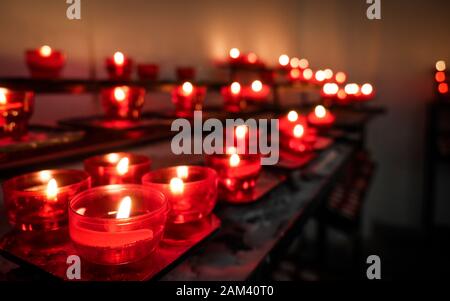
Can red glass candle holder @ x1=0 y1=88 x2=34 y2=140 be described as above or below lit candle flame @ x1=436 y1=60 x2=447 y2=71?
below

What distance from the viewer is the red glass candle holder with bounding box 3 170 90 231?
71 centimetres

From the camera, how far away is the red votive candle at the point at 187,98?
1307 millimetres

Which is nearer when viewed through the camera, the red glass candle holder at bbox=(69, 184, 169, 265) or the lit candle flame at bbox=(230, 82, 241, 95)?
the red glass candle holder at bbox=(69, 184, 169, 265)

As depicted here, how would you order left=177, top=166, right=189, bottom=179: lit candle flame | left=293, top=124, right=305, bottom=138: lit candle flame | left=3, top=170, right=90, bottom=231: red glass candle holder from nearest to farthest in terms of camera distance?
left=3, top=170, right=90, bottom=231: red glass candle holder → left=177, top=166, right=189, bottom=179: lit candle flame → left=293, top=124, right=305, bottom=138: lit candle flame

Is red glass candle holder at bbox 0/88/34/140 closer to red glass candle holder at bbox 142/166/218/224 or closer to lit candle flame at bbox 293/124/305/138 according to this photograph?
red glass candle holder at bbox 142/166/218/224

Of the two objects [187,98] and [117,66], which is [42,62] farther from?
[187,98]

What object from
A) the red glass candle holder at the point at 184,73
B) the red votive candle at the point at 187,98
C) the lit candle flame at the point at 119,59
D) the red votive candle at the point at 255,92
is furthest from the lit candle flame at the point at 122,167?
the red votive candle at the point at 255,92

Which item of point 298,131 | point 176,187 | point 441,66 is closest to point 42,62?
point 176,187

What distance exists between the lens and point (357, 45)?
15.6ft

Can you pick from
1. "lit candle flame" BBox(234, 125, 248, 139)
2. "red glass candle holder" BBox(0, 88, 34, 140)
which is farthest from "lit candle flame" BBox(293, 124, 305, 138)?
"red glass candle holder" BBox(0, 88, 34, 140)

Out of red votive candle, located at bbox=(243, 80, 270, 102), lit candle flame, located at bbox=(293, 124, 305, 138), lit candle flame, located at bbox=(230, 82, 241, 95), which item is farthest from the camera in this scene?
red votive candle, located at bbox=(243, 80, 270, 102)

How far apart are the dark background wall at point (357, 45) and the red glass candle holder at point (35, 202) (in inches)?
45.3

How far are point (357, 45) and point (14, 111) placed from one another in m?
4.77

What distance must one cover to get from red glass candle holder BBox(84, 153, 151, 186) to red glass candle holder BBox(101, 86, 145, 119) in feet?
0.52
